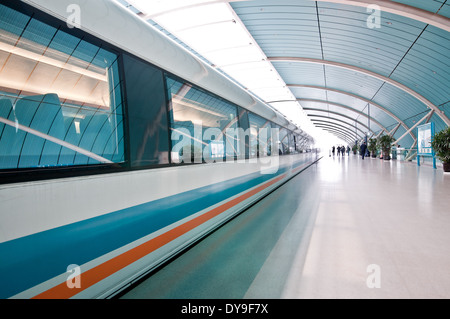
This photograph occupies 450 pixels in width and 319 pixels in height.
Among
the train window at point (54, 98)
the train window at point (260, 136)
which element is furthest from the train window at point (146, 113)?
the train window at point (260, 136)

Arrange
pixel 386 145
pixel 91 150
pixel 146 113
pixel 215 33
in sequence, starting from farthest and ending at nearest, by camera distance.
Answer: pixel 386 145 < pixel 215 33 < pixel 146 113 < pixel 91 150

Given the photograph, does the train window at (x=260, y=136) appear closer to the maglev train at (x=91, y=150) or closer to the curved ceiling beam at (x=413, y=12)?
the maglev train at (x=91, y=150)

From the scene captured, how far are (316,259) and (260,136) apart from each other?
4.17 m

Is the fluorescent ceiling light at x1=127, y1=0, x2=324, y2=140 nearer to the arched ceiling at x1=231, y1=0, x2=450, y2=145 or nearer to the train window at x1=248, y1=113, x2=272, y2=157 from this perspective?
the arched ceiling at x1=231, y1=0, x2=450, y2=145

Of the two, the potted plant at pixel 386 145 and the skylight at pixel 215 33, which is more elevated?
the skylight at pixel 215 33

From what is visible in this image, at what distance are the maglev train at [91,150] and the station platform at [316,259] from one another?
15.6 inches

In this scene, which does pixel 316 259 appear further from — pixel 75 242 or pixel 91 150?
pixel 91 150

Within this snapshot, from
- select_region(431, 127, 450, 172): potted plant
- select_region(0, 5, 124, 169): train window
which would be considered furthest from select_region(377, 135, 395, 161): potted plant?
select_region(0, 5, 124, 169): train window

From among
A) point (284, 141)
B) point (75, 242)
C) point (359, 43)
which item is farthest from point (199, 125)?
point (359, 43)

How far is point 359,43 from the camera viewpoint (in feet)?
45.2

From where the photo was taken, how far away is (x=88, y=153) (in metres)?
2.00

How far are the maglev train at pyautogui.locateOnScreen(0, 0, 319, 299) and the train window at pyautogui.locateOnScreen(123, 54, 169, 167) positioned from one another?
1 cm

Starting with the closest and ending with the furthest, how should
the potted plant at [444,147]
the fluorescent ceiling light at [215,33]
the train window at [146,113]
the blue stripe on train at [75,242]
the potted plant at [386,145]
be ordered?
the blue stripe on train at [75,242] → the train window at [146,113] → the fluorescent ceiling light at [215,33] → the potted plant at [444,147] → the potted plant at [386,145]

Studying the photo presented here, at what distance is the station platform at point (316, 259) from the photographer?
2209mm
